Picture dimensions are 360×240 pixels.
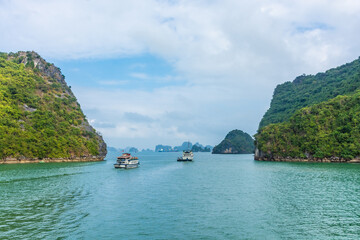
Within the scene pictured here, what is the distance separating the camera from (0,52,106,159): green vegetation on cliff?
10481cm

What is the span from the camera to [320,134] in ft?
389

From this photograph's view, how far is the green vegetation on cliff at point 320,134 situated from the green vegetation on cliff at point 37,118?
348 feet

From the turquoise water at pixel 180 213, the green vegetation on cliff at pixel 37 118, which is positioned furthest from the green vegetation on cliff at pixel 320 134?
the green vegetation on cliff at pixel 37 118

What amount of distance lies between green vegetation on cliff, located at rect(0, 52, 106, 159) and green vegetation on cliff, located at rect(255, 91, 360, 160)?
105954 millimetres

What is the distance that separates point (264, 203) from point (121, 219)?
66.1ft

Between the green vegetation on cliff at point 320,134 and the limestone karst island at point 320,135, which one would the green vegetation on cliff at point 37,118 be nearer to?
the limestone karst island at point 320,135

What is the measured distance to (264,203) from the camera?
3484 cm

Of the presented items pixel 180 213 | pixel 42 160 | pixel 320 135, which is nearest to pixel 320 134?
pixel 320 135

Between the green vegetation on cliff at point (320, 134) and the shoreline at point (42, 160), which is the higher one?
the green vegetation on cliff at point (320, 134)

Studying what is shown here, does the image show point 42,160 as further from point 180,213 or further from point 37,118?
point 180,213

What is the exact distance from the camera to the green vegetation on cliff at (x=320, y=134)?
108m

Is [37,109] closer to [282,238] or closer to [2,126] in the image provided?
[2,126]

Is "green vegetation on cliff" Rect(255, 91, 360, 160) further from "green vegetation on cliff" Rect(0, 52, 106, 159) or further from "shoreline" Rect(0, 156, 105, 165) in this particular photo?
"green vegetation on cliff" Rect(0, 52, 106, 159)

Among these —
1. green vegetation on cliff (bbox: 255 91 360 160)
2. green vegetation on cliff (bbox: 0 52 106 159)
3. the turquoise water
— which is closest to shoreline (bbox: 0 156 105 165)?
green vegetation on cliff (bbox: 0 52 106 159)
